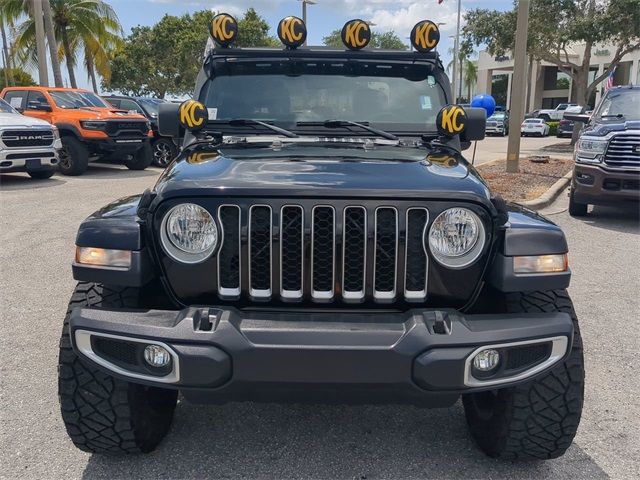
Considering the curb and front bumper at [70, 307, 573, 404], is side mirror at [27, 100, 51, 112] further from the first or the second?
front bumper at [70, 307, 573, 404]

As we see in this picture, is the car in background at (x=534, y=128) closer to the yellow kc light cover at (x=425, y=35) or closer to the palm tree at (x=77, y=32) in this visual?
the palm tree at (x=77, y=32)

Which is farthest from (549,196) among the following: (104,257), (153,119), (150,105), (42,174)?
(150,105)

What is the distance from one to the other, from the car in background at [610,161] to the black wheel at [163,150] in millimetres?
9413

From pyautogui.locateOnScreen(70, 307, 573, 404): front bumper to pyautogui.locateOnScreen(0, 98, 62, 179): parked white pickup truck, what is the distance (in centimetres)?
988

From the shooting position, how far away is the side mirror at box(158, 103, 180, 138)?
3.43m

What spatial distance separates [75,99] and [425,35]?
11.4 meters

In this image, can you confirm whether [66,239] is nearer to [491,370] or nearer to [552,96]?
[491,370]

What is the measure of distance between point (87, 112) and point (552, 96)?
4918 cm

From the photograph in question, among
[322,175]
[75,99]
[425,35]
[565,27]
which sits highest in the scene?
[565,27]

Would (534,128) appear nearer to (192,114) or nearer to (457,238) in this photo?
(192,114)

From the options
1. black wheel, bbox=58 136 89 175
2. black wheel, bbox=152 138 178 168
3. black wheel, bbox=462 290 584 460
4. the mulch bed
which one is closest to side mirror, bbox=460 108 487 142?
black wheel, bbox=462 290 584 460

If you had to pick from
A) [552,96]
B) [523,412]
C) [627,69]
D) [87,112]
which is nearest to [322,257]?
[523,412]

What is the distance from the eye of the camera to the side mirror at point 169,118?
343cm

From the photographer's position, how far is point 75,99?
1312 centimetres
